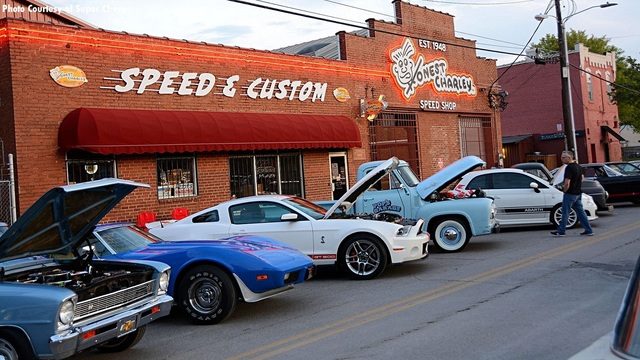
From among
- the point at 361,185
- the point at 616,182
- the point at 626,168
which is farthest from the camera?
the point at 626,168

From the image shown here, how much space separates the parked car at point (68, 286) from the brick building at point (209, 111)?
26.7 ft

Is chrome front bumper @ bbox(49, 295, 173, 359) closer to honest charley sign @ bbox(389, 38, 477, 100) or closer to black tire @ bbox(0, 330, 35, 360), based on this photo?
black tire @ bbox(0, 330, 35, 360)

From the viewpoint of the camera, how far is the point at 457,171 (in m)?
12.6

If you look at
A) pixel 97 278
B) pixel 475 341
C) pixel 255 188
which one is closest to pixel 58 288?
pixel 97 278

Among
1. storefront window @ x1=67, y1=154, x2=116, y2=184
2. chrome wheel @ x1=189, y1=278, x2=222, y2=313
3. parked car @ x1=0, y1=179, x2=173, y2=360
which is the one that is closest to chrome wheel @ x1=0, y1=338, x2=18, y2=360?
parked car @ x1=0, y1=179, x2=173, y2=360

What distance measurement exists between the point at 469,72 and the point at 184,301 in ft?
73.6

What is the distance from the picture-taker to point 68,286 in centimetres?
596

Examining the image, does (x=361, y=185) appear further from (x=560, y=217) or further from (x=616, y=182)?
(x=616, y=182)

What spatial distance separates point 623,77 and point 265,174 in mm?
38011

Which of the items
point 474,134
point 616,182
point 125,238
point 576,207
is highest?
point 474,134

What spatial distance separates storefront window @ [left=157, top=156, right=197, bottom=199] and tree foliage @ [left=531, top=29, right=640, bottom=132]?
30295mm

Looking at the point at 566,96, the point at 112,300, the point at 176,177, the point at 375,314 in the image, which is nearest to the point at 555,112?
the point at 566,96

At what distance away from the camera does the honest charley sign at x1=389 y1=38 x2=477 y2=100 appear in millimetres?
23859

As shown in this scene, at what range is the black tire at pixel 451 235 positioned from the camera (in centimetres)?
1287
